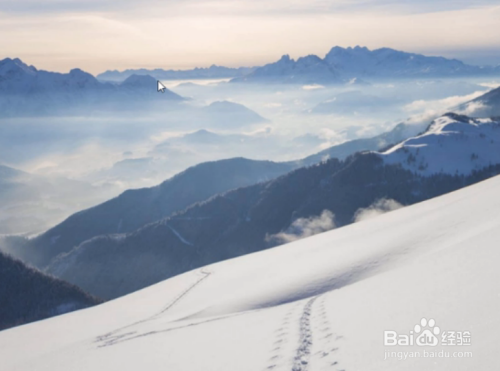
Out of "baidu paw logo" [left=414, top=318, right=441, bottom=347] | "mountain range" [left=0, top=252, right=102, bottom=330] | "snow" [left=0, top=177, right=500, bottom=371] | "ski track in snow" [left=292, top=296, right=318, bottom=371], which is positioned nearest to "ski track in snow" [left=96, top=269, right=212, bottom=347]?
"snow" [left=0, top=177, right=500, bottom=371]

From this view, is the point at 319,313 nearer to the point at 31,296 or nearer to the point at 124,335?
the point at 124,335

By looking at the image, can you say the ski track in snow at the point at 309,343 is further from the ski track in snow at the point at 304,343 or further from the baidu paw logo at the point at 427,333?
the baidu paw logo at the point at 427,333

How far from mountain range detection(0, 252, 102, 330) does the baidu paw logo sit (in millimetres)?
104987

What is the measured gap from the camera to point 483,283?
64.6ft

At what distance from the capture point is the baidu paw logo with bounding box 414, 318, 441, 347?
16.5 metres

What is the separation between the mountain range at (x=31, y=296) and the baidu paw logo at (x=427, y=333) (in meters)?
105

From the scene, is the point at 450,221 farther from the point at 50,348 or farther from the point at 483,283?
the point at 50,348

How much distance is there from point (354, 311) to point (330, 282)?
34.8ft

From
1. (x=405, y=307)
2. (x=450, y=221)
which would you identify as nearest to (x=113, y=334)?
(x=405, y=307)

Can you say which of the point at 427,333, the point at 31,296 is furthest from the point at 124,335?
the point at 31,296

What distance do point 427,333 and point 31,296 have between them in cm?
11387

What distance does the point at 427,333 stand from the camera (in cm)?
1722

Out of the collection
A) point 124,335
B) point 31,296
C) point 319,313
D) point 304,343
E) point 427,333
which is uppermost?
point 427,333

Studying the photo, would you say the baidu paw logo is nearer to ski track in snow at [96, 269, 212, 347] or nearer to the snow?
the snow
